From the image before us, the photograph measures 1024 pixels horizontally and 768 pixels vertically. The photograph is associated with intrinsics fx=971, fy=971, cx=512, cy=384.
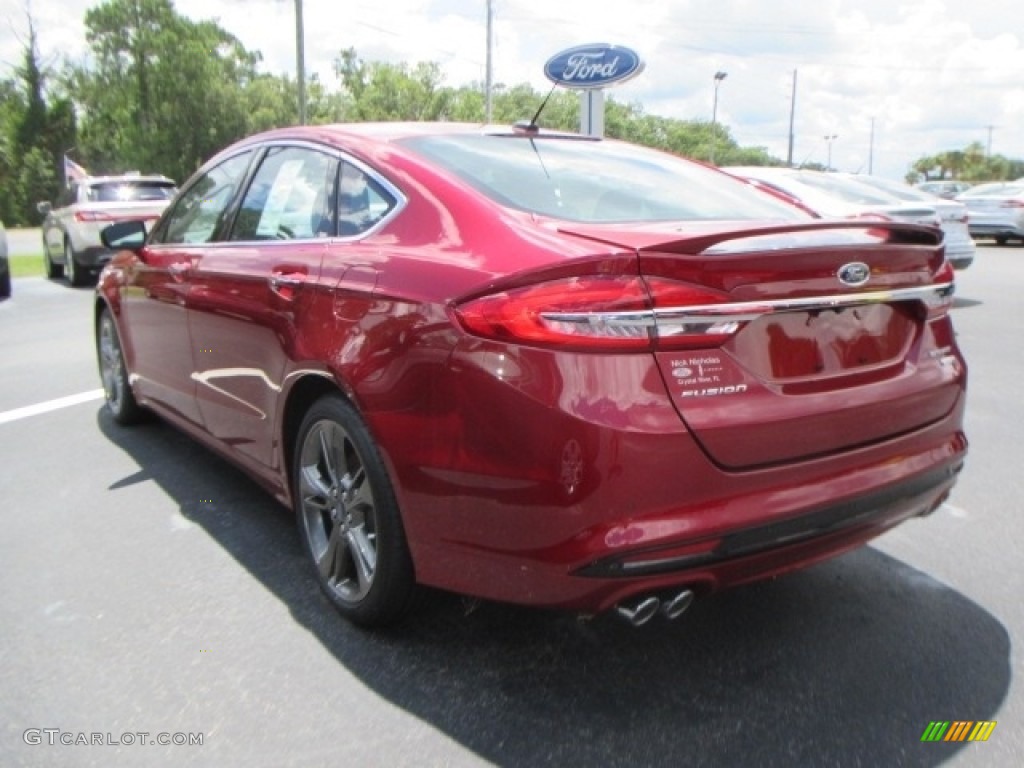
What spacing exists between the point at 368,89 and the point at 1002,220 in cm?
6205

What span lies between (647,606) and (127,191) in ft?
46.1

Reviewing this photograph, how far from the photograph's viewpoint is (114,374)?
5.54 meters

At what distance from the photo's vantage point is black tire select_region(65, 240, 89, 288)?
13.6 metres

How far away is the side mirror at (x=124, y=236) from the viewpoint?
4902mm

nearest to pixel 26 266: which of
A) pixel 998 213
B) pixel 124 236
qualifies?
pixel 124 236

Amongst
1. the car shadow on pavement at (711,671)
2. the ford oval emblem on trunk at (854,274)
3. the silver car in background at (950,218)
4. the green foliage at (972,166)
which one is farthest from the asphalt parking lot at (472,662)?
the green foliage at (972,166)

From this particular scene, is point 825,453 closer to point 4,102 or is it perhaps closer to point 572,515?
point 572,515

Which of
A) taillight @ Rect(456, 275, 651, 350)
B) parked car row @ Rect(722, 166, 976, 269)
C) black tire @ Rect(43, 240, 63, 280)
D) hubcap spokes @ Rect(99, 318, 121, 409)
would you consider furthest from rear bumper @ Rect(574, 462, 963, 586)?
black tire @ Rect(43, 240, 63, 280)

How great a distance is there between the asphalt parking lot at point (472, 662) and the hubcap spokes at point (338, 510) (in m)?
0.16

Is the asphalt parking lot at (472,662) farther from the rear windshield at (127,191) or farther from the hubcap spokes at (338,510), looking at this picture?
the rear windshield at (127,191)

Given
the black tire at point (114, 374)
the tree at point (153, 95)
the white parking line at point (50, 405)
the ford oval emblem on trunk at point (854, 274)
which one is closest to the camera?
the ford oval emblem on trunk at point (854, 274)

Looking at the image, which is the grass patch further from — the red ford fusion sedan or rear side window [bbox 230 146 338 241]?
the red ford fusion sedan

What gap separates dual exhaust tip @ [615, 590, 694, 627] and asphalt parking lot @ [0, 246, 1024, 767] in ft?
1.01

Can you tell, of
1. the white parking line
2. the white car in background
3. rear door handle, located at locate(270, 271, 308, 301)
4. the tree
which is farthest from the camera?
the tree
